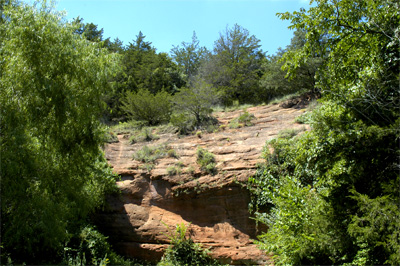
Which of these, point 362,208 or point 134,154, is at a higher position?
point 134,154

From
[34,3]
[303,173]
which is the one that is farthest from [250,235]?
[34,3]

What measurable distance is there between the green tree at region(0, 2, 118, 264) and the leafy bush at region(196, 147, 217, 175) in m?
4.14

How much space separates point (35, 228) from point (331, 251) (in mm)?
5980

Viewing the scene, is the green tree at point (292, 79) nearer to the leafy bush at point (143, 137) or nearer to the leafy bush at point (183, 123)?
the leafy bush at point (183, 123)

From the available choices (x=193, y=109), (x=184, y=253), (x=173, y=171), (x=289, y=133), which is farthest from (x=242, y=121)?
(x=184, y=253)

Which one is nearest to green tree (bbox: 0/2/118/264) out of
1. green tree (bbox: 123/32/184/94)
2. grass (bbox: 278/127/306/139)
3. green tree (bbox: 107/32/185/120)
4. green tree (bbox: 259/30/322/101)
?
grass (bbox: 278/127/306/139)

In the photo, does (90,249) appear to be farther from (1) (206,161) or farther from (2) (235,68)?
(2) (235,68)

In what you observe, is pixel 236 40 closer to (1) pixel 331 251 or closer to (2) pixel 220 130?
(2) pixel 220 130

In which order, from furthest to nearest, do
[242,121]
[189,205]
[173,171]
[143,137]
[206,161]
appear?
[242,121] → [143,137] → [173,171] → [206,161] → [189,205]

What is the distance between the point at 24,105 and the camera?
Answer: 6078 mm

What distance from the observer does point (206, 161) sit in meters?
10.7

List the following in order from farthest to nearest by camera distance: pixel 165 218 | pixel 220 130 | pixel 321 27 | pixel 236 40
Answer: pixel 236 40 < pixel 220 130 < pixel 165 218 < pixel 321 27

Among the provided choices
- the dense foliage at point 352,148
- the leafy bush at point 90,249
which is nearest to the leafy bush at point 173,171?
the leafy bush at point 90,249

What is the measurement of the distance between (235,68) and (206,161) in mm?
12563
